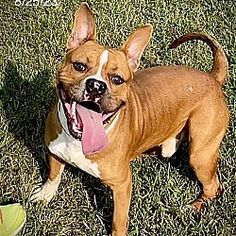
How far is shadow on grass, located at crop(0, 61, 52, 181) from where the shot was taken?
3049 mm

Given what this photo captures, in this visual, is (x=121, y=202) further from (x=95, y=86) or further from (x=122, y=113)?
(x=95, y=86)

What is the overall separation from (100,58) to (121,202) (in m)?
0.65

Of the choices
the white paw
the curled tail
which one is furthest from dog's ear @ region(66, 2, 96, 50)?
the white paw

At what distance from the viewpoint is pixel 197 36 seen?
2.71m

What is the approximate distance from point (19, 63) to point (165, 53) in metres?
1.10

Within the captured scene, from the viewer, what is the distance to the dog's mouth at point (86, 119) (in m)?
2.07

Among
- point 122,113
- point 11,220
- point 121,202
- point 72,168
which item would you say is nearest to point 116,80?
point 122,113

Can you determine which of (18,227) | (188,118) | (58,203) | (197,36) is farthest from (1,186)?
(18,227)

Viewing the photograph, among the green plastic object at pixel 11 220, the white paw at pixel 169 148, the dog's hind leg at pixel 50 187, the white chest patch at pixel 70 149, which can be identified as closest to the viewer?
the green plastic object at pixel 11 220

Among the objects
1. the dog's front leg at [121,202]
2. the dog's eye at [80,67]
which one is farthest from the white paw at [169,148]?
the dog's eye at [80,67]

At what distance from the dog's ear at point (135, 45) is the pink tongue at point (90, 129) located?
33cm

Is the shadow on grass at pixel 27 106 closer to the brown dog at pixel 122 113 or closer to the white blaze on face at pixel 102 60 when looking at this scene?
the brown dog at pixel 122 113

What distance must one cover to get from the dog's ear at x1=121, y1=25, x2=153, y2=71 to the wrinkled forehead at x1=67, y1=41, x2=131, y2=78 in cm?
7

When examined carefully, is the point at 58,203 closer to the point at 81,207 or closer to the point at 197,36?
the point at 81,207
